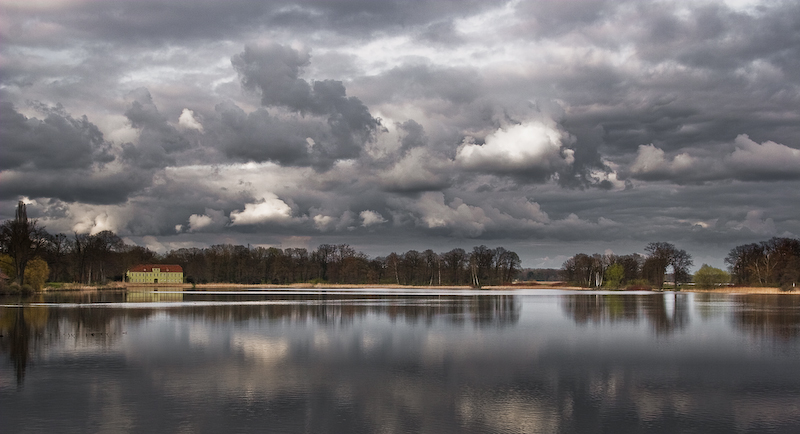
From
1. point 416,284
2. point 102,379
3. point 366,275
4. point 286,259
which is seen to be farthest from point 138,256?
point 102,379

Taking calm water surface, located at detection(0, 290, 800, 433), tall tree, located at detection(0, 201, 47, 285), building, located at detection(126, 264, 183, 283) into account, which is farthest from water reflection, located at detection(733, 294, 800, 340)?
building, located at detection(126, 264, 183, 283)

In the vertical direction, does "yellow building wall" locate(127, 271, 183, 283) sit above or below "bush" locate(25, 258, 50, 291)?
below

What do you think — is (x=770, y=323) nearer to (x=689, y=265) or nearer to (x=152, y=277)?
(x=689, y=265)

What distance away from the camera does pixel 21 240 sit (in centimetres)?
7525

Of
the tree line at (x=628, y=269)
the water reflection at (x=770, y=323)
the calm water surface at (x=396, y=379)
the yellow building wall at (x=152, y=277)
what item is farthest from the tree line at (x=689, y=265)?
the yellow building wall at (x=152, y=277)

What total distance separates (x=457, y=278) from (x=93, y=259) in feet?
238

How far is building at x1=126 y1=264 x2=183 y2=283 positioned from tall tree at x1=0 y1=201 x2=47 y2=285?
8139cm

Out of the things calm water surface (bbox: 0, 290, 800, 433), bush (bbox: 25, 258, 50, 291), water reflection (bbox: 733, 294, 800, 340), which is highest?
bush (bbox: 25, 258, 50, 291)

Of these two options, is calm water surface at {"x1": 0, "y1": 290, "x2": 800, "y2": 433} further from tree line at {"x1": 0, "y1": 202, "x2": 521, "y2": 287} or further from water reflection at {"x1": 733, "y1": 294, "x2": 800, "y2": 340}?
tree line at {"x1": 0, "y1": 202, "x2": 521, "y2": 287}

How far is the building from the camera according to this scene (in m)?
165

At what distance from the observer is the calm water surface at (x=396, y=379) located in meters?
13.2

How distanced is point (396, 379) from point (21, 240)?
72.3 metres

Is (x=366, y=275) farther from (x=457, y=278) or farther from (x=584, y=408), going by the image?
(x=584, y=408)

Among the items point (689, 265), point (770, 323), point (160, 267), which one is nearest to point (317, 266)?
point (160, 267)
